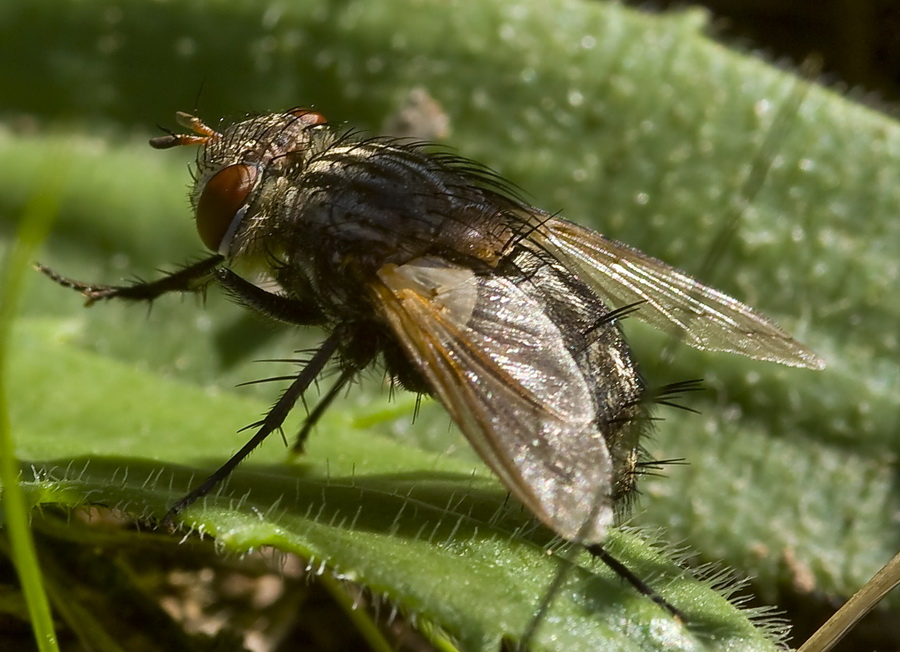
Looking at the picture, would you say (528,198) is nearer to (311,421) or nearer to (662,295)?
(662,295)

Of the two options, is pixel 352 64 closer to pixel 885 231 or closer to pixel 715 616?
pixel 885 231

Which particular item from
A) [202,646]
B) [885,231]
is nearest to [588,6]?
[885,231]

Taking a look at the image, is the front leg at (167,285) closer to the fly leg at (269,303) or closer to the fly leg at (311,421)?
the fly leg at (269,303)

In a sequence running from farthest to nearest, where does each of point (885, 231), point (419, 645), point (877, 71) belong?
1. point (877, 71)
2. point (885, 231)
3. point (419, 645)

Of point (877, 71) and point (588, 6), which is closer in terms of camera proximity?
point (588, 6)

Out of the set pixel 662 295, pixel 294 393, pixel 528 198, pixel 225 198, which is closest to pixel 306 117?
pixel 225 198

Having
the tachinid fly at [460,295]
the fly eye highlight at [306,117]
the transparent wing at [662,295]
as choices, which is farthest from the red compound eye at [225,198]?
the transparent wing at [662,295]
